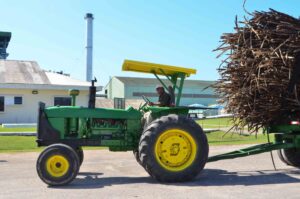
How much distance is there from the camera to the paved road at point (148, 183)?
23.6ft

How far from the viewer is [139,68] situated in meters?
9.06

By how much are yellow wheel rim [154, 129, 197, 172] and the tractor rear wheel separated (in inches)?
127

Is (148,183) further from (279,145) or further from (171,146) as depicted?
(279,145)

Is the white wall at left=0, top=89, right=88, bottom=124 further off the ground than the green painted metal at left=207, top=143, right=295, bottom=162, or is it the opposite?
the white wall at left=0, top=89, right=88, bottom=124

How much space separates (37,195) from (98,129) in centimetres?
229

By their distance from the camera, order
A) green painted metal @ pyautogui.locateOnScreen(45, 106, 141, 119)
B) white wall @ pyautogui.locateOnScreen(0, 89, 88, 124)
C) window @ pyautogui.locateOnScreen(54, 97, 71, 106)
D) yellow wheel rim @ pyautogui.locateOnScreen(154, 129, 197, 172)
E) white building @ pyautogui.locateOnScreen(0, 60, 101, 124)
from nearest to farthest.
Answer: yellow wheel rim @ pyautogui.locateOnScreen(154, 129, 197, 172) < green painted metal @ pyautogui.locateOnScreen(45, 106, 141, 119) < white building @ pyautogui.locateOnScreen(0, 60, 101, 124) < white wall @ pyautogui.locateOnScreen(0, 89, 88, 124) < window @ pyautogui.locateOnScreen(54, 97, 71, 106)

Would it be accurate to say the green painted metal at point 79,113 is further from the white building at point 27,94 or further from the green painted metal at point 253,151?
the white building at point 27,94

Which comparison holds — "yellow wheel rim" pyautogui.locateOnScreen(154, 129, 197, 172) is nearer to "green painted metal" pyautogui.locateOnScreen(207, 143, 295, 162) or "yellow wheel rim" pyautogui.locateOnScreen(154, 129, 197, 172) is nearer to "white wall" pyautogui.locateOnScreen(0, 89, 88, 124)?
"green painted metal" pyautogui.locateOnScreen(207, 143, 295, 162)

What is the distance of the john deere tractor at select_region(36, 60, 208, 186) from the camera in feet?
26.7

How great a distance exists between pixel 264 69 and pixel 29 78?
2383 cm

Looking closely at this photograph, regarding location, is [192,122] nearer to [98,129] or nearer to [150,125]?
[150,125]

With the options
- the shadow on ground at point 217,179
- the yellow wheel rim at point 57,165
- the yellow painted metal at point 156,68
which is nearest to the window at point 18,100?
the shadow on ground at point 217,179

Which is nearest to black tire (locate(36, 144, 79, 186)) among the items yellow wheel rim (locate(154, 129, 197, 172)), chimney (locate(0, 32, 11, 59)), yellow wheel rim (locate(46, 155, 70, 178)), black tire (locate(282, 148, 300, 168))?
yellow wheel rim (locate(46, 155, 70, 178))

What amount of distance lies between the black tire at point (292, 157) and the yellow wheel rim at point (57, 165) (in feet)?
17.8
